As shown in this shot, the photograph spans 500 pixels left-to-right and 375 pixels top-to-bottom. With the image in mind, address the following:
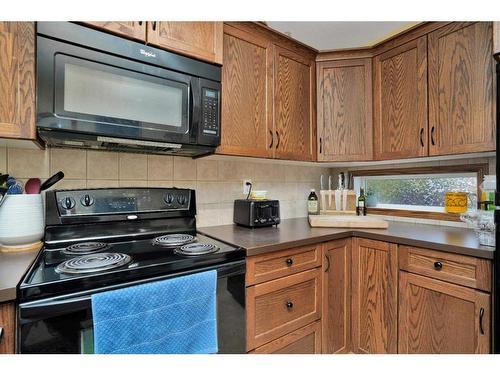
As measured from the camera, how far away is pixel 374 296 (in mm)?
1533

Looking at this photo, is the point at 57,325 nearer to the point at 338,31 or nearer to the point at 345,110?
the point at 345,110

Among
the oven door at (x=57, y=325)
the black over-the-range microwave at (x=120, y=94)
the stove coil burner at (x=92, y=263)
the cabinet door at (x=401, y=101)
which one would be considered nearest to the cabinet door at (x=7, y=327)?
the oven door at (x=57, y=325)

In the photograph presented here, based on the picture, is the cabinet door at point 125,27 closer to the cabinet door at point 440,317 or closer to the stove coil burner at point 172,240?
the stove coil burner at point 172,240

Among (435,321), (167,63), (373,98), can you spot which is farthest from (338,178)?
(167,63)

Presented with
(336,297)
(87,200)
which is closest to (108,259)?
(87,200)

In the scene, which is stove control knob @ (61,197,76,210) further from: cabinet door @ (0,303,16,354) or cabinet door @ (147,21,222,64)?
cabinet door @ (147,21,222,64)

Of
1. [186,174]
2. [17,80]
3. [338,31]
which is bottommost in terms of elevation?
[186,174]

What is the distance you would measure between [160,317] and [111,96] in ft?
3.08

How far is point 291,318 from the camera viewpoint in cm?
137

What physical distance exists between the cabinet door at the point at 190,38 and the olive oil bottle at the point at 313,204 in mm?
1280

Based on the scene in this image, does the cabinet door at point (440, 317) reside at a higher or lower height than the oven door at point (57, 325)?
lower

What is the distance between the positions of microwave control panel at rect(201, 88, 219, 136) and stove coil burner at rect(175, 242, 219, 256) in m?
0.60

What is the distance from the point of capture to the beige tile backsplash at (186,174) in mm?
1316
